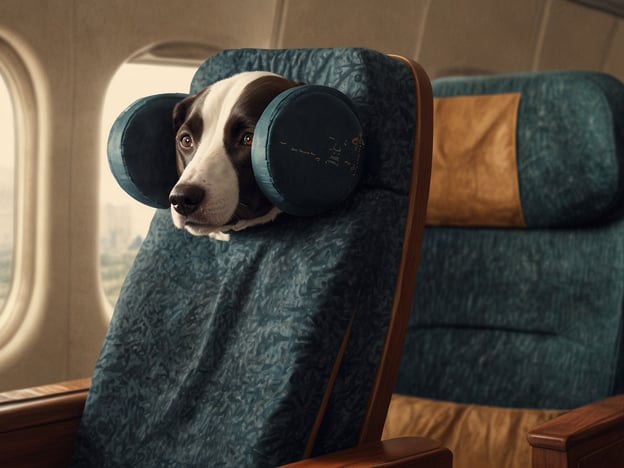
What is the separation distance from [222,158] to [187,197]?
10 cm

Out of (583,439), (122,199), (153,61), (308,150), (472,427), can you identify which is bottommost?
(472,427)

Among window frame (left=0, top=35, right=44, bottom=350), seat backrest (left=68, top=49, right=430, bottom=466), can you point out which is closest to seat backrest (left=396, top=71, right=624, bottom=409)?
seat backrest (left=68, top=49, right=430, bottom=466)

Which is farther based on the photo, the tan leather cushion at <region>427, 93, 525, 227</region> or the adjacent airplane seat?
the tan leather cushion at <region>427, 93, 525, 227</region>

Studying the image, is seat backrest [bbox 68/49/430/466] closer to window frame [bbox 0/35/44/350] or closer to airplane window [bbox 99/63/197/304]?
window frame [bbox 0/35/44/350]

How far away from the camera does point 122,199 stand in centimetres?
287

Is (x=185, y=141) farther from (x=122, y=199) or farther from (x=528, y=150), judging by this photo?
(x=122, y=199)

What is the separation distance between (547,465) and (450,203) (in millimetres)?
931

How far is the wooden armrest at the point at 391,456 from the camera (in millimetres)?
1342

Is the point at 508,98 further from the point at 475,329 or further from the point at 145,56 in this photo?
the point at 145,56

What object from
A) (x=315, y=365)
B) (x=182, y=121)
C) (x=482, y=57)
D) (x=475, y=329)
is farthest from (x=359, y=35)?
(x=315, y=365)

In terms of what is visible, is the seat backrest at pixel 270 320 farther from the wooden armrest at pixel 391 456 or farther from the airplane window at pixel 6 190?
the airplane window at pixel 6 190

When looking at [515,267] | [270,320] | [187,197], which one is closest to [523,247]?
[515,267]

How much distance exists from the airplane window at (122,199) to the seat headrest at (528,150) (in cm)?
99

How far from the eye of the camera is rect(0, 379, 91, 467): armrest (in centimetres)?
166
